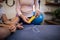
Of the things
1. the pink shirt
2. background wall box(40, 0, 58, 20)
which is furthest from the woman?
background wall box(40, 0, 58, 20)

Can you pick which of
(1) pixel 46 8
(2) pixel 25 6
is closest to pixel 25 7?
(2) pixel 25 6

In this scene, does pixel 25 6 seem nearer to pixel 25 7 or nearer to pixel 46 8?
pixel 25 7

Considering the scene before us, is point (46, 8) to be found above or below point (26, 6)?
below

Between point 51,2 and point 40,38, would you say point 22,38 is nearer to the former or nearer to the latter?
point 40,38

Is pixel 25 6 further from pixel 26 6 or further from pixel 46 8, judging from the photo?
pixel 46 8

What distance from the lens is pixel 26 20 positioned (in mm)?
1592

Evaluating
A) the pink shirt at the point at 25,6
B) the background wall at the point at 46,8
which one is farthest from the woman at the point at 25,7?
the background wall at the point at 46,8

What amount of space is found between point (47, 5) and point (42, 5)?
136mm

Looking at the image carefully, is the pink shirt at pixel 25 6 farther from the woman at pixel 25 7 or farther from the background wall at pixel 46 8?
the background wall at pixel 46 8

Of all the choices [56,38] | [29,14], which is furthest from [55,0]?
[56,38]

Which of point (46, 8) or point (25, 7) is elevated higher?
point (25, 7)

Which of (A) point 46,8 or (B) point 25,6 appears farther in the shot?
(A) point 46,8

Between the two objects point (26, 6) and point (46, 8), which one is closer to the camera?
point (26, 6)

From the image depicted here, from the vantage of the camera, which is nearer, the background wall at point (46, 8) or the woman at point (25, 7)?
the woman at point (25, 7)
